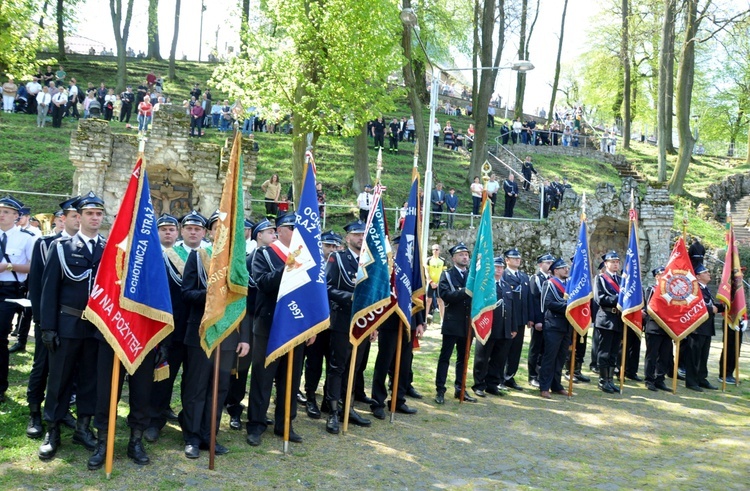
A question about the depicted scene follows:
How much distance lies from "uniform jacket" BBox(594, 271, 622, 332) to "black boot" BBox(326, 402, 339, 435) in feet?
17.9

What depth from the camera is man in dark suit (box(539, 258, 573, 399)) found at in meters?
10.6

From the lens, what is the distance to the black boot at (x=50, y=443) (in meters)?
6.17

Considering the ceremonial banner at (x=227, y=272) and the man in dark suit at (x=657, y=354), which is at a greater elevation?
the ceremonial banner at (x=227, y=272)

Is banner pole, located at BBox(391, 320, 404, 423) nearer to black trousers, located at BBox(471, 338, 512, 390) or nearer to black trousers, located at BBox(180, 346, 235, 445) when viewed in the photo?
black trousers, located at BBox(471, 338, 512, 390)

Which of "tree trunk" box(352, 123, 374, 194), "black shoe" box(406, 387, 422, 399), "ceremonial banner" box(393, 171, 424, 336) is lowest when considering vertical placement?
"black shoe" box(406, 387, 422, 399)

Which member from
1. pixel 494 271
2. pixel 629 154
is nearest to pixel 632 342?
pixel 494 271

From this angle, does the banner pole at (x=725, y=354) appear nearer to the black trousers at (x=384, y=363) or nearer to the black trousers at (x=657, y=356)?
the black trousers at (x=657, y=356)

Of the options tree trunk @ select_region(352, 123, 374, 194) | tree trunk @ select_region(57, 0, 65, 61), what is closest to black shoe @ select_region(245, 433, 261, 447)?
tree trunk @ select_region(352, 123, 374, 194)

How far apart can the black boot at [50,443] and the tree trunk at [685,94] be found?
28987 millimetres

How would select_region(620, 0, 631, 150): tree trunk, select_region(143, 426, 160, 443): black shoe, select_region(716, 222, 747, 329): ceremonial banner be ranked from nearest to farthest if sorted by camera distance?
1. select_region(143, 426, 160, 443): black shoe
2. select_region(716, 222, 747, 329): ceremonial banner
3. select_region(620, 0, 631, 150): tree trunk

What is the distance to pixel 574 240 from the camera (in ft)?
77.9

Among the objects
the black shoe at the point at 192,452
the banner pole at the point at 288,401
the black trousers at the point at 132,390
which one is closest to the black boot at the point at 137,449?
the black trousers at the point at 132,390

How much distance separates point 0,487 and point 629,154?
39.6 meters

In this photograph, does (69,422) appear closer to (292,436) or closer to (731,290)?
(292,436)
